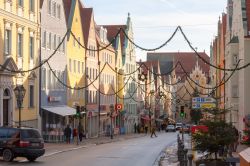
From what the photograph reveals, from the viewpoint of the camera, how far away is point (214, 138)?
21.8 metres

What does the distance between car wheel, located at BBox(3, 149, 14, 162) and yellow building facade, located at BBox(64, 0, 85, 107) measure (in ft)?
107

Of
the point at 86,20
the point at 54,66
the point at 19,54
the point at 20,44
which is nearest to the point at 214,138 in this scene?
the point at 19,54

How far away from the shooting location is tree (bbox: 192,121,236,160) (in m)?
21.7

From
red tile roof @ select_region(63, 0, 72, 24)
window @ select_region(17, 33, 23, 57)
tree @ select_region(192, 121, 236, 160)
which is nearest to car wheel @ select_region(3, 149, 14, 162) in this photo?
tree @ select_region(192, 121, 236, 160)

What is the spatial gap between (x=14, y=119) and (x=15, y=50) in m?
4.71

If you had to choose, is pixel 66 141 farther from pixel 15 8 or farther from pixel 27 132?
pixel 27 132

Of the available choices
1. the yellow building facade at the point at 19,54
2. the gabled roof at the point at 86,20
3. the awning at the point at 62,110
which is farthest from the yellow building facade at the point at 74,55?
the yellow building facade at the point at 19,54

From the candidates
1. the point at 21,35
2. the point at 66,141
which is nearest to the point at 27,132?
the point at 21,35

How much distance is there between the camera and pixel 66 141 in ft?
167

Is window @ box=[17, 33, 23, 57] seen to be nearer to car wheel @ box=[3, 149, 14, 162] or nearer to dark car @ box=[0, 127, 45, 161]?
dark car @ box=[0, 127, 45, 161]

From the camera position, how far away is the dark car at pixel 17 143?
2717 cm

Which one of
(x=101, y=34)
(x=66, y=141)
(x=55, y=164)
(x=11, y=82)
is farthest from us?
(x=101, y=34)

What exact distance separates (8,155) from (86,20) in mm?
44994

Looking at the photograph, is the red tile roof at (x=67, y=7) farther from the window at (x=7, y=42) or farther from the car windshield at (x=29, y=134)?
the car windshield at (x=29, y=134)
